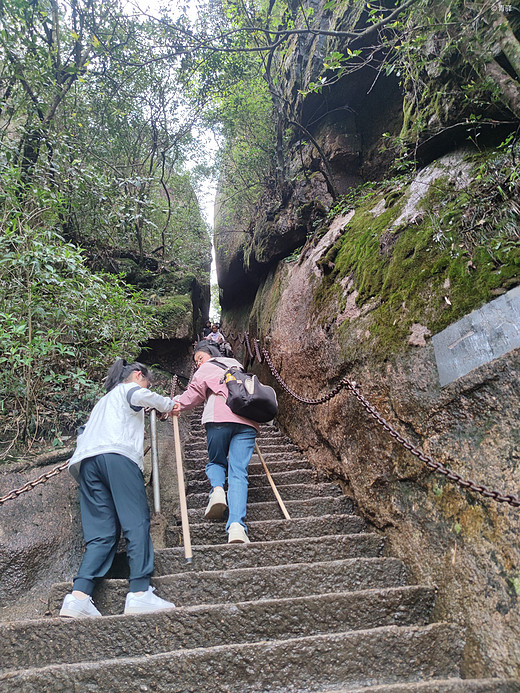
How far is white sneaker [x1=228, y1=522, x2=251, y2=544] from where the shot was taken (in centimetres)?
315

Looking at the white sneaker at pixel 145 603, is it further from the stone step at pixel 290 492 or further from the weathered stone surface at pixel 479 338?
the weathered stone surface at pixel 479 338

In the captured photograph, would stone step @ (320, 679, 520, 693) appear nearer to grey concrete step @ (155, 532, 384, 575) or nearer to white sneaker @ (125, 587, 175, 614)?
white sneaker @ (125, 587, 175, 614)

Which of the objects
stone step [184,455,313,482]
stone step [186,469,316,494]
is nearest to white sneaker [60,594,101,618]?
stone step [186,469,316,494]

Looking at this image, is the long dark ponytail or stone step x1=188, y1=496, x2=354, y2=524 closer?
the long dark ponytail

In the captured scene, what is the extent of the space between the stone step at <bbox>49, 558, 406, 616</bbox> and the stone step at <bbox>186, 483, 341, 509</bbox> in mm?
1321

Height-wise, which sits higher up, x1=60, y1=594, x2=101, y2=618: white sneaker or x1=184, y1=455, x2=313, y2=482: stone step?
x1=184, y1=455, x2=313, y2=482: stone step

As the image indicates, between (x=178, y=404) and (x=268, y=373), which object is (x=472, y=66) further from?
(x=268, y=373)

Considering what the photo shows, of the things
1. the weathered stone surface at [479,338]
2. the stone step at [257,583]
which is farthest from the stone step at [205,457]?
the weathered stone surface at [479,338]

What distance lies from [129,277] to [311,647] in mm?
8521

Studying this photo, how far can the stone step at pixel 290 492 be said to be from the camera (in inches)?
164

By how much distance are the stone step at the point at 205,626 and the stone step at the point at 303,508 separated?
1.37m

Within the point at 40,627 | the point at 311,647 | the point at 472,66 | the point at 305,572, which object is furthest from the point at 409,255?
the point at 40,627

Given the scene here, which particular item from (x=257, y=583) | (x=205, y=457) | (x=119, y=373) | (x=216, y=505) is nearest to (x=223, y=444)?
(x=216, y=505)

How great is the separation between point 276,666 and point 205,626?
462 mm
